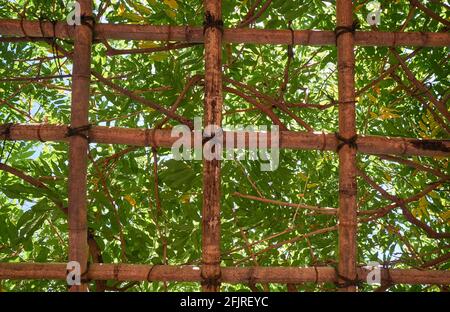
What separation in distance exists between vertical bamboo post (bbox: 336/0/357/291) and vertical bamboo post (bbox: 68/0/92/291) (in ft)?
2.59

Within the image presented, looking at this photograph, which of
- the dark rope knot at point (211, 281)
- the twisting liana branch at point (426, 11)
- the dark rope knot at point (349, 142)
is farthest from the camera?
the twisting liana branch at point (426, 11)

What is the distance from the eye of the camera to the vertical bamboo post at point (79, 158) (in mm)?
1345

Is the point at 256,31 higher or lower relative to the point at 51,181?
higher

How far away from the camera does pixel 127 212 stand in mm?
1809

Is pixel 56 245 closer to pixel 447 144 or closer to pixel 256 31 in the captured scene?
pixel 256 31

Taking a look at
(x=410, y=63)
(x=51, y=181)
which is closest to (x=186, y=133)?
(x=51, y=181)

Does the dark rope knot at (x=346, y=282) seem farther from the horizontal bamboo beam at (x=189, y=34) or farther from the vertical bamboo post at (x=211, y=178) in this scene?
the horizontal bamboo beam at (x=189, y=34)

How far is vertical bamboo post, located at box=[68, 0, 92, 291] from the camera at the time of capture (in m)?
1.34

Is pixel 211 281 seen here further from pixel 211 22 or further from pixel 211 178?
pixel 211 22

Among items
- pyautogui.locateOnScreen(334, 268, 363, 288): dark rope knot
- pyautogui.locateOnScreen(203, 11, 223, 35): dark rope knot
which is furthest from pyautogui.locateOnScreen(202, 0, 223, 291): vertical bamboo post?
pyautogui.locateOnScreen(334, 268, 363, 288): dark rope knot

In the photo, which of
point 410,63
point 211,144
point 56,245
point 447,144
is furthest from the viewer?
point 410,63

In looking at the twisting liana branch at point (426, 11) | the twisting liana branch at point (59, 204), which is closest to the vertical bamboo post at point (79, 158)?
the twisting liana branch at point (59, 204)
